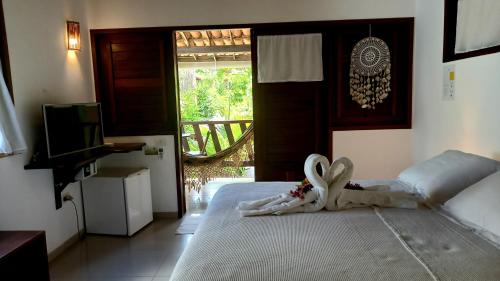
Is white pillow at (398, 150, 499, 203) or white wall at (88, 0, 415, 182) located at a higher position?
white wall at (88, 0, 415, 182)

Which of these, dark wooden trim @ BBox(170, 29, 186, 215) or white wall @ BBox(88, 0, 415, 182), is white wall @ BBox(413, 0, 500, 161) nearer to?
white wall @ BBox(88, 0, 415, 182)

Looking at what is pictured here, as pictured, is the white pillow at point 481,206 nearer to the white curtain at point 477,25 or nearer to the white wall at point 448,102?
the white wall at point 448,102

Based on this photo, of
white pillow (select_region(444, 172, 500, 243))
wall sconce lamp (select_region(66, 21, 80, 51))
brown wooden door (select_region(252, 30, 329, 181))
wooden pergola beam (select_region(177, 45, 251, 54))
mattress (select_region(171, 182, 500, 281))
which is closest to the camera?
mattress (select_region(171, 182, 500, 281))

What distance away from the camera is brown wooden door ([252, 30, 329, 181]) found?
363 cm

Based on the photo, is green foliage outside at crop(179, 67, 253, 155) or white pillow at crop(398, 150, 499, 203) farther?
green foliage outside at crop(179, 67, 253, 155)

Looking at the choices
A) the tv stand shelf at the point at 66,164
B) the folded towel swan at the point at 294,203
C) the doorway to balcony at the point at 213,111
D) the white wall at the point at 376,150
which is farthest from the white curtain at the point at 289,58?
the folded towel swan at the point at 294,203

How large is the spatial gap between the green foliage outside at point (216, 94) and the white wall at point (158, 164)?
13.4 feet

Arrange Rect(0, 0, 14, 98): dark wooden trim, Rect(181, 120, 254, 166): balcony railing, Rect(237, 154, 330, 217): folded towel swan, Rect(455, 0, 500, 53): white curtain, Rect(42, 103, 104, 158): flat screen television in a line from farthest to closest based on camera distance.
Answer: Rect(181, 120, 254, 166): balcony railing < Rect(42, 103, 104, 158): flat screen television < Rect(0, 0, 14, 98): dark wooden trim < Rect(455, 0, 500, 53): white curtain < Rect(237, 154, 330, 217): folded towel swan

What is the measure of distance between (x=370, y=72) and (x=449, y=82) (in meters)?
0.80

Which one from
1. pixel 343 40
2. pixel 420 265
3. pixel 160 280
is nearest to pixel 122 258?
pixel 160 280

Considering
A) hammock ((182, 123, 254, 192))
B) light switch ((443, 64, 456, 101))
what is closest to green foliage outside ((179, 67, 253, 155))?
hammock ((182, 123, 254, 192))

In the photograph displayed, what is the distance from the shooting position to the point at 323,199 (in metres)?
2.01

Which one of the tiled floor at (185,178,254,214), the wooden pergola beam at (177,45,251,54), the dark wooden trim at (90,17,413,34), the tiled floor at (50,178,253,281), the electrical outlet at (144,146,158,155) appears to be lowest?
the tiled floor at (50,178,253,281)

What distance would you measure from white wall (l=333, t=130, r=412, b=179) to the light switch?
2.52 feet
